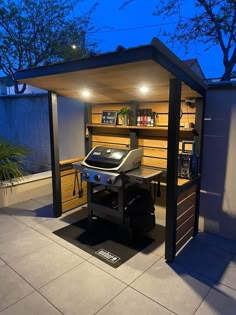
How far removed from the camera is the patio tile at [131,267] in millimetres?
2037

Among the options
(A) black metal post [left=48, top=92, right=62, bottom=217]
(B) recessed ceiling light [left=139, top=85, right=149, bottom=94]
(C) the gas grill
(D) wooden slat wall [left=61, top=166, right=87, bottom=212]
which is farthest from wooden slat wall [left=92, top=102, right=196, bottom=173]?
(A) black metal post [left=48, top=92, right=62, bottom=217]

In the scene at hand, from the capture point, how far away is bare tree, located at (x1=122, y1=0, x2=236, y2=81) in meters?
4.77

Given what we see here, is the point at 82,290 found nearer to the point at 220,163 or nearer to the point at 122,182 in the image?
the point at 122,182

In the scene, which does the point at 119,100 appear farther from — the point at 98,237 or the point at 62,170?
the point at 98,237

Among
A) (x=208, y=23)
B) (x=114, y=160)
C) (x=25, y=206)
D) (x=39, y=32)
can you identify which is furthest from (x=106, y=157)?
(x=39, y=32)

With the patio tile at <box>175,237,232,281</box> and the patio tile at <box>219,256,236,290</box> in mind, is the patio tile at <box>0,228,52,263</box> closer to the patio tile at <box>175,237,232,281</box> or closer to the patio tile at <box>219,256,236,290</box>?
the patio tile at <box>175,237,232,281</box>

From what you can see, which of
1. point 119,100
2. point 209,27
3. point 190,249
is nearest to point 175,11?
point 209,27

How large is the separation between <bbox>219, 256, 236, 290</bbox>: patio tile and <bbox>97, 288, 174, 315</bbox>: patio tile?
653mm

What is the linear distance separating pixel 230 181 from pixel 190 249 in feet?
2.94

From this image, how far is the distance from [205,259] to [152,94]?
74.9 inches

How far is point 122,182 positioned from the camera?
252 centimetres

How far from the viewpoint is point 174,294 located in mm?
1827

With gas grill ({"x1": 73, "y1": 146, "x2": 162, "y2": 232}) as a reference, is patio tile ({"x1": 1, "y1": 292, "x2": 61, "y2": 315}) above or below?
below

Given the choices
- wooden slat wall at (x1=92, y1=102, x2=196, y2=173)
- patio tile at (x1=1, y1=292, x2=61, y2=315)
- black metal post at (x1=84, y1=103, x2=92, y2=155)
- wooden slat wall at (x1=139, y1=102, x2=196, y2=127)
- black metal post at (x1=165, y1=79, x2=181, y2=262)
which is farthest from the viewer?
black metal post at (x1=84, y1=103, x2=92, y2=155)
